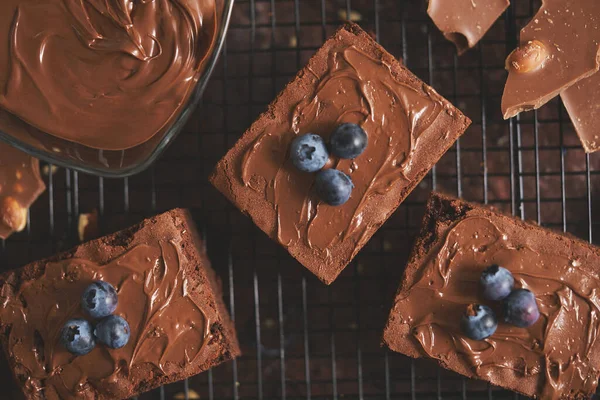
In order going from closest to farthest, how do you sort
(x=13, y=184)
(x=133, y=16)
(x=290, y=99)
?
(x=133, y=16) < (x=290, y=99) < (x=13, y=184)

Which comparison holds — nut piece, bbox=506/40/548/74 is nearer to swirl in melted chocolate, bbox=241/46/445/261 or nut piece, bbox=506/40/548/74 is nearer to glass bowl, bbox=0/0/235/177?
swirl in melted chocolate, bbox=241/46/445/261

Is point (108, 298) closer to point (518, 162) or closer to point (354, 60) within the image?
point (354, 60)

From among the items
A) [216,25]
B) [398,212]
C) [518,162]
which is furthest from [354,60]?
[518,162]

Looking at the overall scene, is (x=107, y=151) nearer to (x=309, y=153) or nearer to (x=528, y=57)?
(x=309, y=153)

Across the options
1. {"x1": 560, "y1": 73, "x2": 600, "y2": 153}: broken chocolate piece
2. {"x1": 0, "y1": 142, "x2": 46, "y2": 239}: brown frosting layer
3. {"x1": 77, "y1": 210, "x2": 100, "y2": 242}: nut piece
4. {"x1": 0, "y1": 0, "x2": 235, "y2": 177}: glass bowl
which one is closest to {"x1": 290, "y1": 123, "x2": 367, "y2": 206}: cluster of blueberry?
{"x1": 0, "y1": 0, "x2": 235, "y2": 177}: glass bowl

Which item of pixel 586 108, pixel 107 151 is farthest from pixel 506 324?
pixel 107 151

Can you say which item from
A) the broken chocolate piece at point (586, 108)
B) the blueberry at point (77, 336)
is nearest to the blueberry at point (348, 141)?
the broken chocolate piece at point (586, 108)
